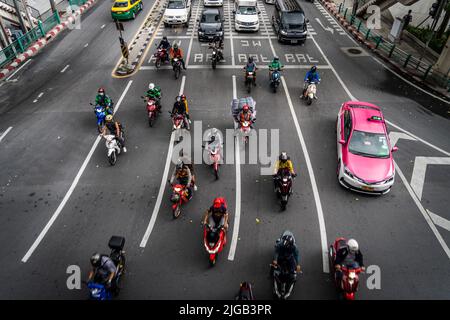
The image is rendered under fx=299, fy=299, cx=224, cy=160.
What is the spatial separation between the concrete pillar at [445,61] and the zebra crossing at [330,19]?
8561mm

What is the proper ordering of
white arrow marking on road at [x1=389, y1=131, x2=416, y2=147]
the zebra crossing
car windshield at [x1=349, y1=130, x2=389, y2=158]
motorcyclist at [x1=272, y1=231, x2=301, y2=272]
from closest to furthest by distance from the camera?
motorcyclist at [x1=272, y1=231, x2=301, y2=272] → car windshield at [x1=349, y1=130, x2=389, y2=158] → white arrow marking on road at [x1=389, y1=131, x2=416, y2=147] → the zebra crossing

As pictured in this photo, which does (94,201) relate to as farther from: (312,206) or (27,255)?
(312,206)

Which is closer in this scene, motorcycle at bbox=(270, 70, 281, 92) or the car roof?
the car roof

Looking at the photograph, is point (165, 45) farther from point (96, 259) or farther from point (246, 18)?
point (96, 259)

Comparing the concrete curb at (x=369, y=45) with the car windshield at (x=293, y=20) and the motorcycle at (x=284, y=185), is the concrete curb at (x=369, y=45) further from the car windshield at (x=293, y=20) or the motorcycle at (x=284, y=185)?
the motorcycle at (x=284, y=185)

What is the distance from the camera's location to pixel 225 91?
55.1 ft

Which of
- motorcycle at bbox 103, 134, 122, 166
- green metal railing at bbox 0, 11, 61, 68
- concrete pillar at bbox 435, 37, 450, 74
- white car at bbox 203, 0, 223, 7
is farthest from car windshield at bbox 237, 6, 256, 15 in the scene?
motorcycle at bbox 103, 134, 122, 166

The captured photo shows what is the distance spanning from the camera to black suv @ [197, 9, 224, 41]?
2155cm

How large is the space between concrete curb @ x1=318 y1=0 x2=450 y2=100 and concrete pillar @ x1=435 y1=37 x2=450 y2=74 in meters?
1.16

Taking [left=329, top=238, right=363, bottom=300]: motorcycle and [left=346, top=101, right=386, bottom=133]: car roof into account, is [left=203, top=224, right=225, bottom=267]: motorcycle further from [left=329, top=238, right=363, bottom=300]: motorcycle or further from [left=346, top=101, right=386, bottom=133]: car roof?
[left=346, top=101, right=386, bottom=133]: car roof

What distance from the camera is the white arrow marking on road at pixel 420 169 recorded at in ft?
36.4

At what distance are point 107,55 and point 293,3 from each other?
1495cm

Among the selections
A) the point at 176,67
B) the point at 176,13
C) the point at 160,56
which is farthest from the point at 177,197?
the point at 176,13
